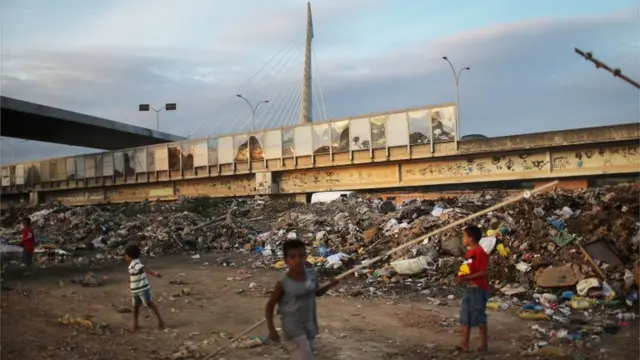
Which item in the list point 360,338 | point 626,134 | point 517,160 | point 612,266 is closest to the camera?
point 360,338

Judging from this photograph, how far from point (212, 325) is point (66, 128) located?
34.2 meters

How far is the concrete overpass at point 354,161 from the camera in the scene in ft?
66.1

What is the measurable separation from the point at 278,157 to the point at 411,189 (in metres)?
7.22

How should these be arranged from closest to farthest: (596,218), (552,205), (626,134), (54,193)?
(596,218) < (552,205) < (626,134) < (54,193)

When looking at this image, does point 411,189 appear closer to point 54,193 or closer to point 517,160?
point 517,160

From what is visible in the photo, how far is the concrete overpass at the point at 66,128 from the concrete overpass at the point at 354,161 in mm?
2452

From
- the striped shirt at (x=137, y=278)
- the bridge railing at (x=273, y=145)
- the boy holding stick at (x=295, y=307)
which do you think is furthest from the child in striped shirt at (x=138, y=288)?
the bridge railing at (x=273, y=145)

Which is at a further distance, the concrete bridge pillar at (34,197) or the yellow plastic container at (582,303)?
the concrete bridge pillar at (34,197)

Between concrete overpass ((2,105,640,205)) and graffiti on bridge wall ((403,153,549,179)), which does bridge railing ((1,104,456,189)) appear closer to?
concrete overpass ((2,105,640,205))

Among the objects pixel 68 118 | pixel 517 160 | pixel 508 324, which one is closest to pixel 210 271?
pixel 508 324

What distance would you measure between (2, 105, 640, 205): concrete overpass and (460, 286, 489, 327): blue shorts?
16906mm

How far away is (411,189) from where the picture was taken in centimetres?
2464

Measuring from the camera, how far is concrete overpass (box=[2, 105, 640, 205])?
20141 millimetres

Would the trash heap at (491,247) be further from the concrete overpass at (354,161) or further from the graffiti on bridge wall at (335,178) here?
the graffiti on bridge wall at (335,178)
